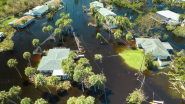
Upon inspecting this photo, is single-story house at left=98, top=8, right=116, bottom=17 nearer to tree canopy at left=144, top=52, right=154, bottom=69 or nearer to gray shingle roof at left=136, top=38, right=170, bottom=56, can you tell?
gray shingle roof at left=136, top=38, right=170, bottom=56

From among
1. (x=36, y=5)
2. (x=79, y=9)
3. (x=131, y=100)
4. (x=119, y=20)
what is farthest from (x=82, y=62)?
(x=36, y=5)

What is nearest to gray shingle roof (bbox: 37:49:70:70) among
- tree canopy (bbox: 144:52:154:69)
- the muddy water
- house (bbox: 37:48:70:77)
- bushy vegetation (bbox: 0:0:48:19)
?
house (bbox: 37:48:70:77)

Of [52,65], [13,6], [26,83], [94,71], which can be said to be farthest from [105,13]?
[13,6]

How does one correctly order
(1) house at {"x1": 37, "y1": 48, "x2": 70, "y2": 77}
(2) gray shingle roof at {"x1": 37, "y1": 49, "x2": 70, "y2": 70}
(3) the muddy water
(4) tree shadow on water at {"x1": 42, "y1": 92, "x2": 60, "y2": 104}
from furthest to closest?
(2) gray shingle roof at {"x1": 37, "y1": 49, "x2": 70, "y2": 70} → (1) house at {"x1": 37, "y1": 48, "x2": 70, "y2": 77} → (3) the muddy water → (4) tree shadow on water at {"x1": 42, "y1": 92, "x2": 60, "y2": 104}

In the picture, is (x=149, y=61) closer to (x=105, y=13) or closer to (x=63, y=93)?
(x=63, y=93)

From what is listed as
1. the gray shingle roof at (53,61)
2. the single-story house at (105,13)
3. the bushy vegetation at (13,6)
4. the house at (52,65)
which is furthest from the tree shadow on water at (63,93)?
the bushy vegetation at (13,6)

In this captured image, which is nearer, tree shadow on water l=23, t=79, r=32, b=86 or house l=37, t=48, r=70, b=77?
tree shadow on water l=23, t=79, r=32, b=86

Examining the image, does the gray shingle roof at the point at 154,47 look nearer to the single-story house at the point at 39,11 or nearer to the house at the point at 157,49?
the house at the point at 157,49
